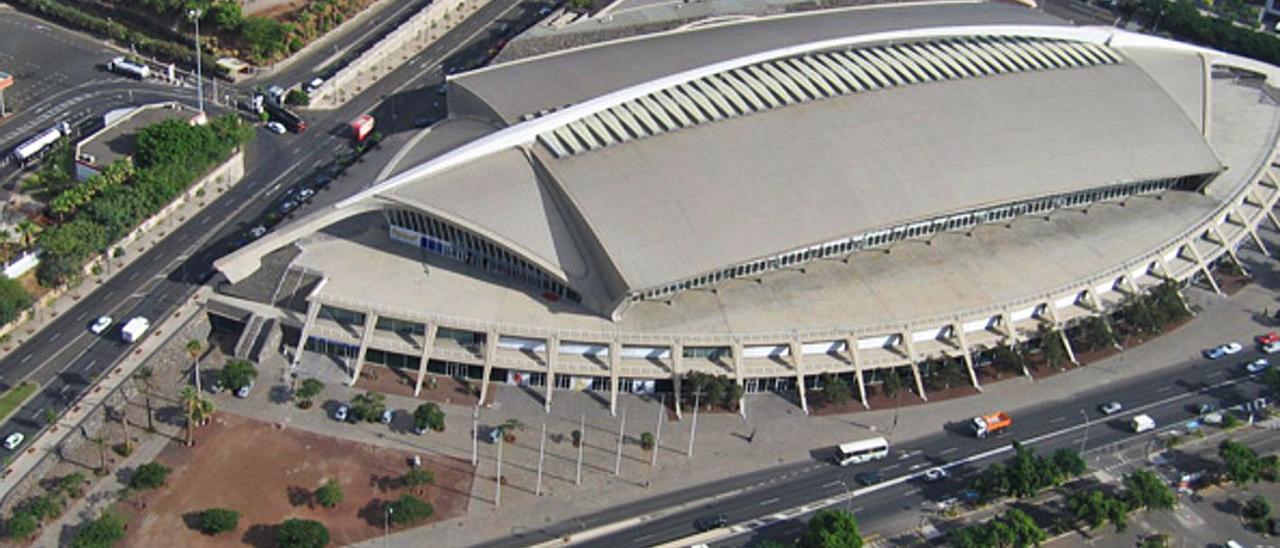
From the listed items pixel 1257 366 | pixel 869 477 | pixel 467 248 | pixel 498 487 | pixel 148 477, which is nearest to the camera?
pixel 148 477

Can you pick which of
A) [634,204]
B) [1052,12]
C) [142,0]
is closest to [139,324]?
[634,204]

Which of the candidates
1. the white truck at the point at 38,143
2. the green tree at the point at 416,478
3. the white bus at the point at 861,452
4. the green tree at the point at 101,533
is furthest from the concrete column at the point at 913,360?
the white truck at the point at 38,143

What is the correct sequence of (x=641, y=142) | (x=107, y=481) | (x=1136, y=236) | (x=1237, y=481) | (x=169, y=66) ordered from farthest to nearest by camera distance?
(x=169, y=66), (x=1136, y=236), (x=641, y=142), (x=1237, y=481), (x=107, y=481)

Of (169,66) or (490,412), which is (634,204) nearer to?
(490,412)

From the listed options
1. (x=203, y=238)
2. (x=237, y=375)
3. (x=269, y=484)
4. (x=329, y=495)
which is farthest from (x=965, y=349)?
(x=203, y=238)

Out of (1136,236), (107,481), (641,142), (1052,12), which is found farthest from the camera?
(1052,12)

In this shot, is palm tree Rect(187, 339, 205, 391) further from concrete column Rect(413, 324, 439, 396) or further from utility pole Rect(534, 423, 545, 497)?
utility pole Rect(534, 423, 545, 497)

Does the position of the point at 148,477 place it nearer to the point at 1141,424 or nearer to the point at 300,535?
the point at 300,535
